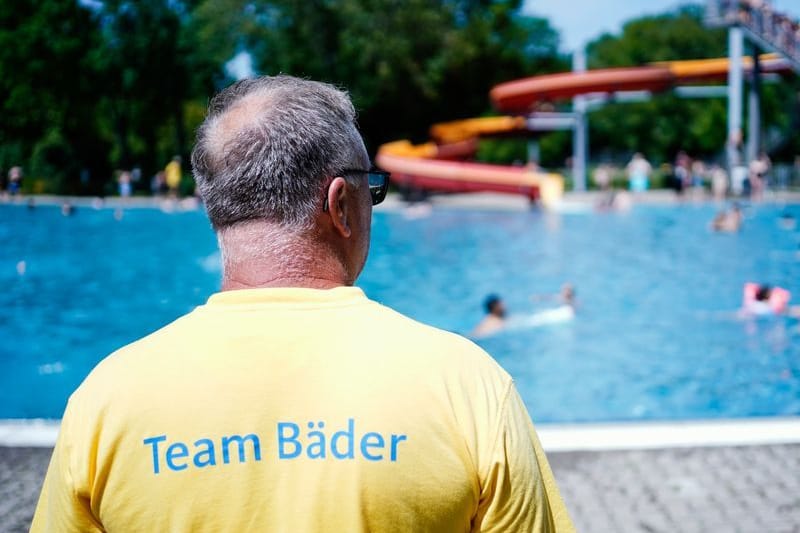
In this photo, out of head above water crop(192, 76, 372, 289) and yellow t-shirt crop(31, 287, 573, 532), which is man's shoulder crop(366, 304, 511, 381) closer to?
yellow t-shirt crop(31, 287, 573, 532)

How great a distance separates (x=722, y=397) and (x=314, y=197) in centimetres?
852

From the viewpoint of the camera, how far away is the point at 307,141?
52.2 inches

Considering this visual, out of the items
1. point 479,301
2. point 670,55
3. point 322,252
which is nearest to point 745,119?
point 670,55

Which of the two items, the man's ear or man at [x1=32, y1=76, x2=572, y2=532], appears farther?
the man's ear

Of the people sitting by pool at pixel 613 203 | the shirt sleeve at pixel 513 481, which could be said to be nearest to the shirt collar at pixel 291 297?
the shirt sleeve at pixel 513 481

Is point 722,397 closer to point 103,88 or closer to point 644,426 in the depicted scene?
point 644,426

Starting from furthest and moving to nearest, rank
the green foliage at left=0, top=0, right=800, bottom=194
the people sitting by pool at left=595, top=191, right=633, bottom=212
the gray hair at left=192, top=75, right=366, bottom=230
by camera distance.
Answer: the people sitting by pool at left=595, top=191, right=633, bottom=212 → the green foliage at left=0, top=0, right=800, bottom=194 → the gray hair at left=192, top=75, right=366, bottom=230

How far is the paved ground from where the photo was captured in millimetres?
4363

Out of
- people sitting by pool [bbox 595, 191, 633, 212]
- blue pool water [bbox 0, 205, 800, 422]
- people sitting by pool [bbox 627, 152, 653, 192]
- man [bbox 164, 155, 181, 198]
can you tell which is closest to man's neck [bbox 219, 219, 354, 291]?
blue pool water [bbox 0, 205, 800, 422]

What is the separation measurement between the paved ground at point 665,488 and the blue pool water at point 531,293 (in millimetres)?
3416

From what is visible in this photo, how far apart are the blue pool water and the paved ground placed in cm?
342

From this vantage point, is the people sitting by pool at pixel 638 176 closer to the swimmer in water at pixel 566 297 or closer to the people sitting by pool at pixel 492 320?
the swimmer in water at pixel 566 297

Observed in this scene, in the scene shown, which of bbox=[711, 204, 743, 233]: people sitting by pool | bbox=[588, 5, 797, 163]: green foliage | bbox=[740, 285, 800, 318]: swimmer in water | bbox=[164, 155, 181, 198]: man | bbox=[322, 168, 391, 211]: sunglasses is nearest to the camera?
bbox=[322, 168, 391, 211]: sunglasses

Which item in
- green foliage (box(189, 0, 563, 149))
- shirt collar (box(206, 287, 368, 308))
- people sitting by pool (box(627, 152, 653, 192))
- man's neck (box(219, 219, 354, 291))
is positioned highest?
green foliage (box(189, 0, 563, 149))
